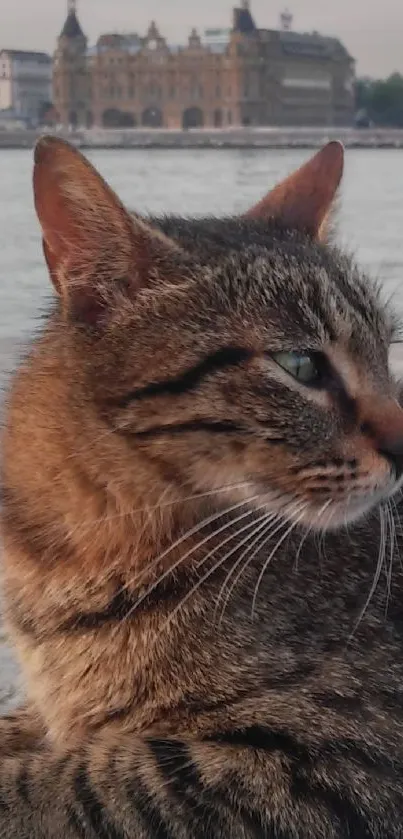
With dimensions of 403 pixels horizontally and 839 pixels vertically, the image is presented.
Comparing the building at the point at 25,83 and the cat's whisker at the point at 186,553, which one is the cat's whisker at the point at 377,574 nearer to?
the cat's whisker at the point at 186,553

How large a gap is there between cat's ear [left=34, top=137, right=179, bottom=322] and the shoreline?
176ft

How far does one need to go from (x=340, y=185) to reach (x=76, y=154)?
0.84m

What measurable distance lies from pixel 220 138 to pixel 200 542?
6650 centimetres

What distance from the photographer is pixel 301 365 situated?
2.21 m

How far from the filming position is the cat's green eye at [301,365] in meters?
2.19

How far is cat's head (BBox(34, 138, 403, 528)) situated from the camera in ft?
7.06

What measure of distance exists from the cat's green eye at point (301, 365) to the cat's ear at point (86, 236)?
303 mm

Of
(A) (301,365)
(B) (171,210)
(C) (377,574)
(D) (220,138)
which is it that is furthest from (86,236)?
(D) (220,138)

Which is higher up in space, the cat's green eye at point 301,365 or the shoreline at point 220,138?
the cat's green eye at point 301,365

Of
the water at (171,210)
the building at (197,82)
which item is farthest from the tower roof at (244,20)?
the water at (171,210)

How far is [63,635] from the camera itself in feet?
7.62

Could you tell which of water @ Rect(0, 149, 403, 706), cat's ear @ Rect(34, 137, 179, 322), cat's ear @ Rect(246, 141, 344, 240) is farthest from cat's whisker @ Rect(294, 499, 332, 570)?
water @ Rect(0, 149, 403, 706)

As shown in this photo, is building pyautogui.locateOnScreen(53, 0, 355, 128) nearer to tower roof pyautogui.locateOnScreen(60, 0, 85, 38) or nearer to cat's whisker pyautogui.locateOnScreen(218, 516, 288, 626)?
tower roof pyautogui.locateOnScreen(60, 0, 85, 38)

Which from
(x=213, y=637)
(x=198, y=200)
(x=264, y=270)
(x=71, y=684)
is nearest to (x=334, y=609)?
(x=213, y=637)
